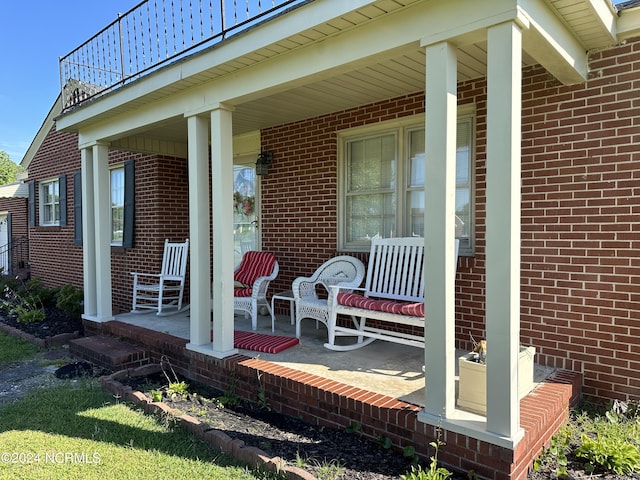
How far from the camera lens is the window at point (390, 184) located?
13.1 feet

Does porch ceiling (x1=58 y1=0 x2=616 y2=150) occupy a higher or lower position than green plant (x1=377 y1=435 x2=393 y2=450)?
higher

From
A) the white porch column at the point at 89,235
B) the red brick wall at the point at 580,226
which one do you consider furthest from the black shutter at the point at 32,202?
the red brick wall at the point at 580,226

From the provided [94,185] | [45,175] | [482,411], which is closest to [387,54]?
[482,411]

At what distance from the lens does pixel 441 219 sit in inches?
95.3

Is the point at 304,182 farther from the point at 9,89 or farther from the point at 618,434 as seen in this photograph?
the point at 9,89

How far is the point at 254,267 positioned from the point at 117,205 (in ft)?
12.7

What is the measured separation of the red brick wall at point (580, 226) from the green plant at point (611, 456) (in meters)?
0.83

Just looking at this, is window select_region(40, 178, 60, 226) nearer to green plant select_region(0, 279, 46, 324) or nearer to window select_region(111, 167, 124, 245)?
green plant select_region(0, 279, 46, 324)

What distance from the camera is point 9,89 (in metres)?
30.7

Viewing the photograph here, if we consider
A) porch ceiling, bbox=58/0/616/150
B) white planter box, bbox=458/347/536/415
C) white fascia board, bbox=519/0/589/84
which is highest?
porch ceiling, bbox=58/0/616/150

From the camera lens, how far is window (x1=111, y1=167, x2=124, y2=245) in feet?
24.9

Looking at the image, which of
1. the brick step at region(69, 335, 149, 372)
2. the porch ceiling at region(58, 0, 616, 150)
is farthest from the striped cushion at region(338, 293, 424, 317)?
the brick step at region(69, 335, 149, 372)

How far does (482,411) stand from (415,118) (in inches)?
109

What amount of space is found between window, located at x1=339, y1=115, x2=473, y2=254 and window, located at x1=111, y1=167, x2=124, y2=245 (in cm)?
462
